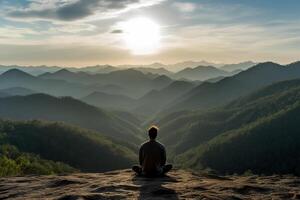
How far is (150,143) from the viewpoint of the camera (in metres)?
19.9

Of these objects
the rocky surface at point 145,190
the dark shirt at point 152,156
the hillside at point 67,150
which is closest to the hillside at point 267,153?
the hillside at point 67,150

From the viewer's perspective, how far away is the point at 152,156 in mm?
19844

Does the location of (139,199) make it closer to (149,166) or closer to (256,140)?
(149,166)

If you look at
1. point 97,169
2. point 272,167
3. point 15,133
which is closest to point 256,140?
point 272,167

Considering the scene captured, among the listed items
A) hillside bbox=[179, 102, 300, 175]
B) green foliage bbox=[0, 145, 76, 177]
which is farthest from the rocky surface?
hillside bbox=[179, 102, 300, 175]

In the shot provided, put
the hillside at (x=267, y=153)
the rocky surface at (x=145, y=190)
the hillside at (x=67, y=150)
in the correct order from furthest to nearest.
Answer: the hillside at (x=67, y=150) < the hillside at (x=267, y=153) < the rocky surface at (x=145, y=190)

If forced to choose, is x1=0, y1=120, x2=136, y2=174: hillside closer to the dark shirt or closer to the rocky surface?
the dark shirt

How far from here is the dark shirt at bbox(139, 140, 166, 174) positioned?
19812mm

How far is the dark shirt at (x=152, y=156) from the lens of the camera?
65.0 feet

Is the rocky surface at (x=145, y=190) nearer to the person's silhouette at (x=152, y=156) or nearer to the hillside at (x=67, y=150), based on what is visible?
the person's silhouette at (x=152, y=156)

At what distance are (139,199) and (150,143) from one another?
5.88 metres

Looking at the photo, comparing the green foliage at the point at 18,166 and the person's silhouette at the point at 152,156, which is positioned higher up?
the person's silhouette at the point at 152,156

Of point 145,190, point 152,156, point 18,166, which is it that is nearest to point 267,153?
point 18,166

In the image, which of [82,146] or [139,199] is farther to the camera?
[82,146]
